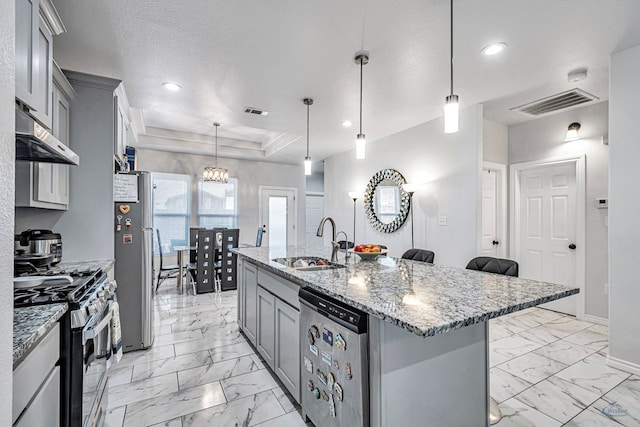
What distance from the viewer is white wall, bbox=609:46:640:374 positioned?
245 centimetres

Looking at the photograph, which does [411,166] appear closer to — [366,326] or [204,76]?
[204,76]

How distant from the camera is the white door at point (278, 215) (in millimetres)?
7297

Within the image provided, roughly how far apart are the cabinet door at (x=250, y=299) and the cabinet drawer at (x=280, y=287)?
0.19 m

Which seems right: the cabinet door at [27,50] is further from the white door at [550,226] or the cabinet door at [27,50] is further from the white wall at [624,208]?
the white door at [550,226]

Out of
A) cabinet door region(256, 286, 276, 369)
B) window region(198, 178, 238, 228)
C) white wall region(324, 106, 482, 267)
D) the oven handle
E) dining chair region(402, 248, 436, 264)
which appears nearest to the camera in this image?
the oven handle

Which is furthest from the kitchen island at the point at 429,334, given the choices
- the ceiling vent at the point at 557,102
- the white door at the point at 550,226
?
the white door at the point at 550,226

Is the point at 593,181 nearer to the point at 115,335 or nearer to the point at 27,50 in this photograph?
the point at 115,335

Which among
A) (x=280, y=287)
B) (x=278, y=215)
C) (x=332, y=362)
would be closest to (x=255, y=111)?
(x=280, y=287)

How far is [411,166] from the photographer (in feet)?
15.2

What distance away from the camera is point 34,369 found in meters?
1.06

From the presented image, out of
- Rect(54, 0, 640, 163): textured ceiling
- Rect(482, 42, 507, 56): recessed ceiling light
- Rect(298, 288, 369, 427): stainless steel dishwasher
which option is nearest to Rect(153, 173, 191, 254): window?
Rect(54, 0, 640, 163): textured ceiling

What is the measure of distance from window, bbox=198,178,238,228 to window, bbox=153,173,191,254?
0.91ft

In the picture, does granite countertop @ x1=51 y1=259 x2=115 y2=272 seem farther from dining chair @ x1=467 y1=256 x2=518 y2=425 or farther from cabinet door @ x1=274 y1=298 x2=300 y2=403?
dining chair @ x1=467 y1=256 x2=518 y2=425

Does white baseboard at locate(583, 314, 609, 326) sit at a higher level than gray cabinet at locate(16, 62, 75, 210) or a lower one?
lower
